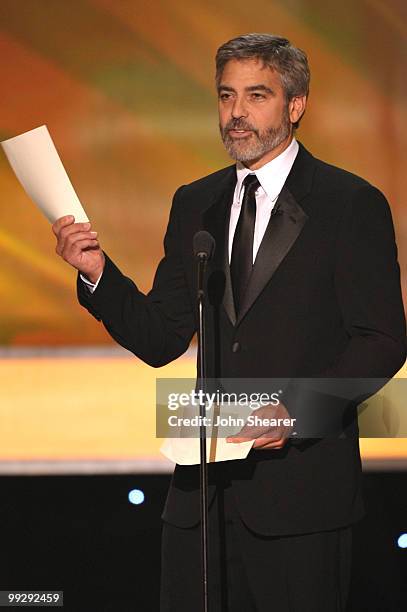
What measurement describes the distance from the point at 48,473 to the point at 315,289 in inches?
60.0

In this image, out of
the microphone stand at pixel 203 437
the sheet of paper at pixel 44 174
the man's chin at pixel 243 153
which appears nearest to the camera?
the microphone stand at pixel 203 437

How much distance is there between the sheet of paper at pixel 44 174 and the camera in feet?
6.55

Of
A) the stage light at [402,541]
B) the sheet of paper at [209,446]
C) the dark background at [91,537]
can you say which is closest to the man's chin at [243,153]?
the sheet of paper at [209,446]

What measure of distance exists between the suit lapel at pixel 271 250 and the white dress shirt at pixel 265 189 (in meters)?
0.05

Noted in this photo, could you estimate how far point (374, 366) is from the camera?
2041mm

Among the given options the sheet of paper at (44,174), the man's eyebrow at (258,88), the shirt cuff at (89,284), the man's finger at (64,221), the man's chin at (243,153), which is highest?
the man's eyebrow at (258,88)

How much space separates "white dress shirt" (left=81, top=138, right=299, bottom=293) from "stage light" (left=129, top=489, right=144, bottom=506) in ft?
4.41

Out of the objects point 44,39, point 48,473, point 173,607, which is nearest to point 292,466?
point 173,607

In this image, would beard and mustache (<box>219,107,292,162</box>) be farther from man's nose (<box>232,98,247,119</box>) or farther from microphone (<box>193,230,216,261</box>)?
microphone (<box>193,230,216,261</box>)

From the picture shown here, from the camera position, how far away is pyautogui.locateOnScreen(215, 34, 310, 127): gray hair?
2230 millimetres

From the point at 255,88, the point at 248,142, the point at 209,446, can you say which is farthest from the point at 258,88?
the point at 209,446

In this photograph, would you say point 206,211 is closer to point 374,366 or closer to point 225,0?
point 374,366

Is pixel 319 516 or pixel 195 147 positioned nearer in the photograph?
pixel 319 516

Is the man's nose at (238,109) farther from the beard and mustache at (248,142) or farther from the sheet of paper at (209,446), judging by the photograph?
the sheet of paper at (209,446)
